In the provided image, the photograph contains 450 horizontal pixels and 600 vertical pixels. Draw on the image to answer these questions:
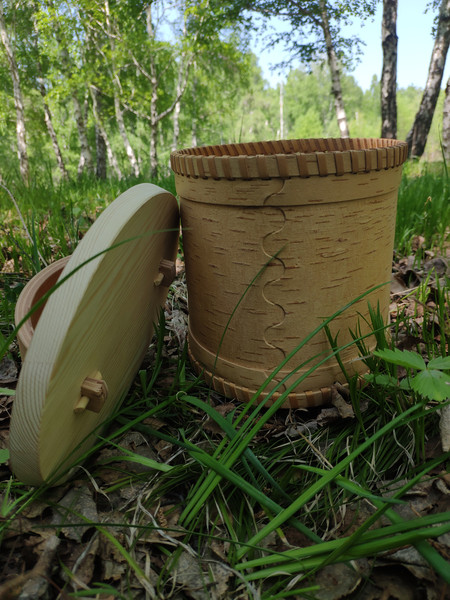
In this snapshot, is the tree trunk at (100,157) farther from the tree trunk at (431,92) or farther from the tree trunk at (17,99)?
the tree trunk at (431,92)

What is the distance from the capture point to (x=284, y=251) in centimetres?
120

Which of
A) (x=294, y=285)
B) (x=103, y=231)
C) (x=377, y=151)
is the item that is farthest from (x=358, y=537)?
(x=377, y=151)

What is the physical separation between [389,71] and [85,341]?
10.3 meters

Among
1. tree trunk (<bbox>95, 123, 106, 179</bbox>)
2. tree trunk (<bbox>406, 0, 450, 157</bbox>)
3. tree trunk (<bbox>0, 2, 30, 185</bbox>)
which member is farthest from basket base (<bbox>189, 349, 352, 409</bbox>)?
tree trunk (<bbox>95, 123, 106, 179</bbox>)

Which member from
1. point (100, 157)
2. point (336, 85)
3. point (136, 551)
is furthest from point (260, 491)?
point (100, 157)

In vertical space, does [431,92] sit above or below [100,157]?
above

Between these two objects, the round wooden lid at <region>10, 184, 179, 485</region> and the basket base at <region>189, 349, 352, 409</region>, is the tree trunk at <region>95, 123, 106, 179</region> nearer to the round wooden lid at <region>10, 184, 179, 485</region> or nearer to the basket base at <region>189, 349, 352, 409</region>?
the basket base at <region>189, 349, 352, 409</region>

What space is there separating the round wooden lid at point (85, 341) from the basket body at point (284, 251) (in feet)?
0.54

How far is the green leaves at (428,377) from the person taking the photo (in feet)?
3.00

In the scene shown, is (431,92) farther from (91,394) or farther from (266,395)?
(91,394)

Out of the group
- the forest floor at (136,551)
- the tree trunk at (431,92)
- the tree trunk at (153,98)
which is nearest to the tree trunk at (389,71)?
the tree trunk at (431,92)

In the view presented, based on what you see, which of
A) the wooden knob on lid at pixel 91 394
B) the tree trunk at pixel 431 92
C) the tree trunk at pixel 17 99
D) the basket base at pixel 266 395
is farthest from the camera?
the tree trunk at pixel 17 99

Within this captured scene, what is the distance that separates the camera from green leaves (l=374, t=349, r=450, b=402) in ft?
3.00

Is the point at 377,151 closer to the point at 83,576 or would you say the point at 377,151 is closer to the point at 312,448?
the point at 312,448
